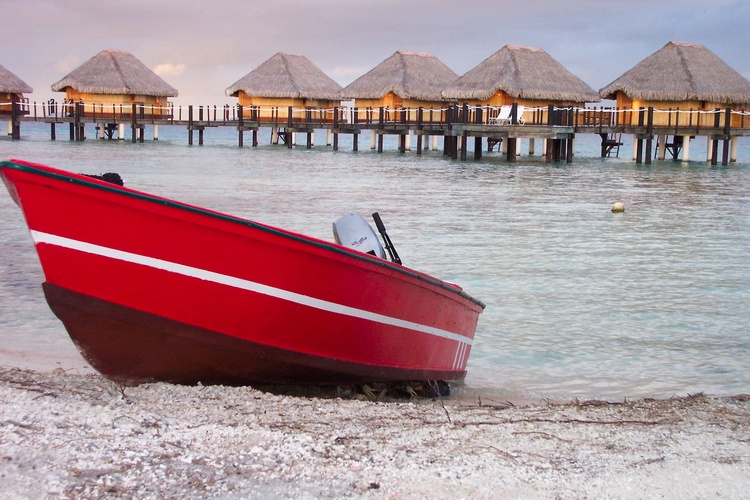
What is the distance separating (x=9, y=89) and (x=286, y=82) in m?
13.9

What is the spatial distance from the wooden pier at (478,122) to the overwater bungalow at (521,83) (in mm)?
1065

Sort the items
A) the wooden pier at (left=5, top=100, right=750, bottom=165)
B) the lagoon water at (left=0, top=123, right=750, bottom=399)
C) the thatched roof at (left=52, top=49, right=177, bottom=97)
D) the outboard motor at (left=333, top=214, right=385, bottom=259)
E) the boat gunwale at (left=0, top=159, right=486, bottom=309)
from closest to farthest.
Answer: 1. the boat gunwale at (left=0, top=159, right=486, bottom=309)
2. the outboard motor at (left=333, top=214, right=385, bottom=259)
3. the lagoon water at (left=0, top=123, right=750, bottom=399)
4. the wooden pier at (left=5, top=100, right=750, bottom=165)
5. the thatched roof at (left=52, top=49, right=177, bottom=97)

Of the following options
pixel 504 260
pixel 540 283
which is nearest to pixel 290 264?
pixel 540 283

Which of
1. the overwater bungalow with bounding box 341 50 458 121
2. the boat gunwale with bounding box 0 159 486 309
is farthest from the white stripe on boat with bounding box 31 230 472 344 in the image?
the overwater bungalow with bounding box 341 50 458 121

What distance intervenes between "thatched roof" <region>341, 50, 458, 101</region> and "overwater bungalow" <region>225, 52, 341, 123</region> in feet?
7.37

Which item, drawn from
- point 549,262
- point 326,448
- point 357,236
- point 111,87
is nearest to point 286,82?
point 111,87

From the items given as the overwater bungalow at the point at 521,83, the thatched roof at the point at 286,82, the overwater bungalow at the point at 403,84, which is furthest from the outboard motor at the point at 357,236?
the thatched roof at the point at 286,82

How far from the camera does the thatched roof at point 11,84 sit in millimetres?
45812

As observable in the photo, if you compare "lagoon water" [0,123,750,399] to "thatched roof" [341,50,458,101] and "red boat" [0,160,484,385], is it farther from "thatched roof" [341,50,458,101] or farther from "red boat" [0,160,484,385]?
"thatched roof" [341,50,458,101]

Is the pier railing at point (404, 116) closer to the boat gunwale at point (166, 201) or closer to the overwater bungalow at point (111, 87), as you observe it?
the overwater bungalow at point (111, 87)

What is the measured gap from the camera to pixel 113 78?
45.7 m

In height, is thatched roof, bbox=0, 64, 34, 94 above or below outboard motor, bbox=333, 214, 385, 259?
above

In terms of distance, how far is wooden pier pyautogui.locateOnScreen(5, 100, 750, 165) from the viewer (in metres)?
32.3

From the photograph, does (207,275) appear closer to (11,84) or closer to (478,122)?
(478,122)
